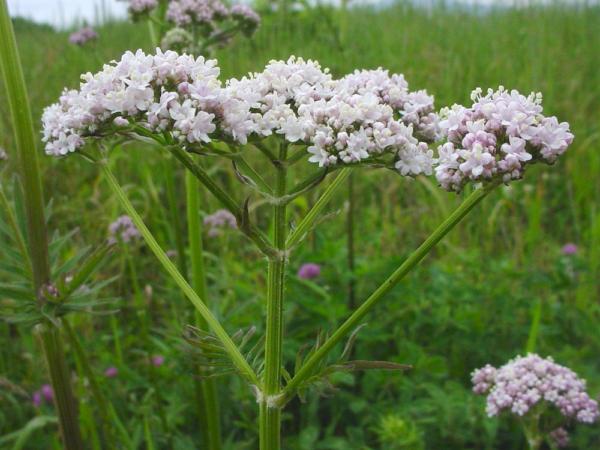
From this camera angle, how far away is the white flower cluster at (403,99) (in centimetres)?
181

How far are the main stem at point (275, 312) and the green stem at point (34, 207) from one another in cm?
76

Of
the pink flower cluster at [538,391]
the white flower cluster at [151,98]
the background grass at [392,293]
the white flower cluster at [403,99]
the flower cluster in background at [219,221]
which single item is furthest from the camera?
the flower cluster in background at [219,221]

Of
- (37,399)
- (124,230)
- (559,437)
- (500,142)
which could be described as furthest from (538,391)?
(124,230)

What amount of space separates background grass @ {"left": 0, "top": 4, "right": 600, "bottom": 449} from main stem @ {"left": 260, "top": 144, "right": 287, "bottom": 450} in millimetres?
935

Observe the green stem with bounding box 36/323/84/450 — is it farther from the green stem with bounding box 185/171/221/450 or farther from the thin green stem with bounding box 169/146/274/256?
the thin green stem with bounding box 169/146/274/256

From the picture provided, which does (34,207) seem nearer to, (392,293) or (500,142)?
(500,142)

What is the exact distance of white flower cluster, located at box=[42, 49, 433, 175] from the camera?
→ 5.00 ft

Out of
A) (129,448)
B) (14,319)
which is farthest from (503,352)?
(14,319)

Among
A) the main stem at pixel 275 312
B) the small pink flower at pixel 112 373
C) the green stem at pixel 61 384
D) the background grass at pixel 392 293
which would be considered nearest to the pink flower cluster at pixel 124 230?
A: the background grass at pixel 392 293

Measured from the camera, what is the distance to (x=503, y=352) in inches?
125

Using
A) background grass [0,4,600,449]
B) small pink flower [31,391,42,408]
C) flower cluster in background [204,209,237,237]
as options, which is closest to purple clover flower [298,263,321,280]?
background grass [0,4,600,449]

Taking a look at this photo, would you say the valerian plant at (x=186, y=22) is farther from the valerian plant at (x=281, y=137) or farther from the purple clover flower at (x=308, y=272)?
the valerian plant at (x=281, y=137)

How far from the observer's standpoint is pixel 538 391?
2.37m

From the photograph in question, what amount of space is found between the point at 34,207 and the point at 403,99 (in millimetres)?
1076
